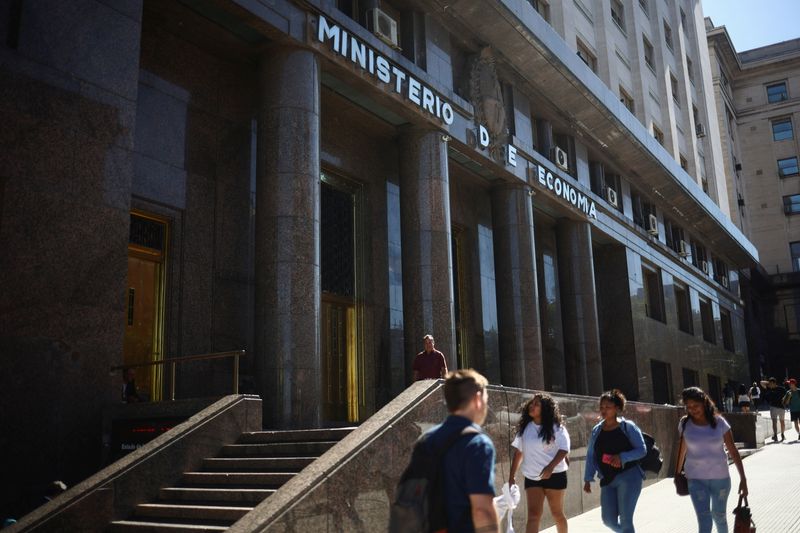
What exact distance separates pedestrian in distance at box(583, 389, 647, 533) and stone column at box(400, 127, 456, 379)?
8.63 metres

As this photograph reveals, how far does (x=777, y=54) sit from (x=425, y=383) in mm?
63200

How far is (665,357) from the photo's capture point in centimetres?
3041

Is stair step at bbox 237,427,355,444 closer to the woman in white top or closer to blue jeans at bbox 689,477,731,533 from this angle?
the woman in white top

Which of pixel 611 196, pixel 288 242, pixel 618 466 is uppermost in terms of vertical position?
pixel 611 196

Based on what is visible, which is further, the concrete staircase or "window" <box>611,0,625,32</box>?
"window" <box>611,0,625,32</box>

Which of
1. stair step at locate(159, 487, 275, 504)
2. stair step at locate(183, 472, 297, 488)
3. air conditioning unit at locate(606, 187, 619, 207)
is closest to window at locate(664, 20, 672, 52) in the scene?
air conditioning unit at locate(606, 187, 619, 207)

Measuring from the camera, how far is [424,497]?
3.80 m

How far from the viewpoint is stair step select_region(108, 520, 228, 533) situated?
7.46 metres

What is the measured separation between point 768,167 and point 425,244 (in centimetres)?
5232

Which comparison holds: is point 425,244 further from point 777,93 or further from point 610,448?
point 777,93

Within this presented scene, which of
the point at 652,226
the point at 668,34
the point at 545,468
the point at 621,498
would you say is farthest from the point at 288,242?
the point at 668,34

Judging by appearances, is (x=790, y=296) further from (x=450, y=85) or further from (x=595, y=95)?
(x=450, y=85)

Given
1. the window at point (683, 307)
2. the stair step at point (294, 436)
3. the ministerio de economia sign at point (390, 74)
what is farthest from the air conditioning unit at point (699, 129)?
the stair step at point (294, 436)

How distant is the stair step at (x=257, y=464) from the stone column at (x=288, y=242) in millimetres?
2842
